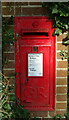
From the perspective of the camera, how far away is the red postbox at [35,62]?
4.58 metres

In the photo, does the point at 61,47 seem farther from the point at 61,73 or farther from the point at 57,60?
the point at 61,73

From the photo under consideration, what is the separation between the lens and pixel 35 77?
4703 mm

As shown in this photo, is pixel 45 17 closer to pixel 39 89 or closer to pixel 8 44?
pixel 8 44

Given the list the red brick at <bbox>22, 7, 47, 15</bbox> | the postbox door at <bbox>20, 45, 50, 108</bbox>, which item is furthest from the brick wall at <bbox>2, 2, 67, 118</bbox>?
the postbox door at <bbox>20, 45, 50, 108</bbox>

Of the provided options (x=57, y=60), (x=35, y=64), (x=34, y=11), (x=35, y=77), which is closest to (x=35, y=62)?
(x=35, y=64)

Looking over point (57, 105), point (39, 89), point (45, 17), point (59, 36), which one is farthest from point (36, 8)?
point (57, 105)

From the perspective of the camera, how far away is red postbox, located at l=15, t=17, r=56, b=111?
4.58m

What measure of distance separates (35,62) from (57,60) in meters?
0.35

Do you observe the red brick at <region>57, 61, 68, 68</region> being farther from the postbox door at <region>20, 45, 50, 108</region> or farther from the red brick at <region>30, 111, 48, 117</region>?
the red brick at <region>30, 111, 48, 117</region>

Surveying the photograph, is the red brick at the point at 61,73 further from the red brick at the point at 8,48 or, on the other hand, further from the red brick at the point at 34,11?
the red brick at the point at 34,11

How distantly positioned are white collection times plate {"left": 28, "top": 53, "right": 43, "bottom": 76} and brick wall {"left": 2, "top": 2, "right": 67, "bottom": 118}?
26 cm

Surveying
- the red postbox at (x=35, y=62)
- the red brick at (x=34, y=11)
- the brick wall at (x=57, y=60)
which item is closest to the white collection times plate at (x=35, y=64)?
the red postbox at (x=35, y=62)

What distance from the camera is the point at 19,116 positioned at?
4621 mm

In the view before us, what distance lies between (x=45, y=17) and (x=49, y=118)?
64.5 inches
